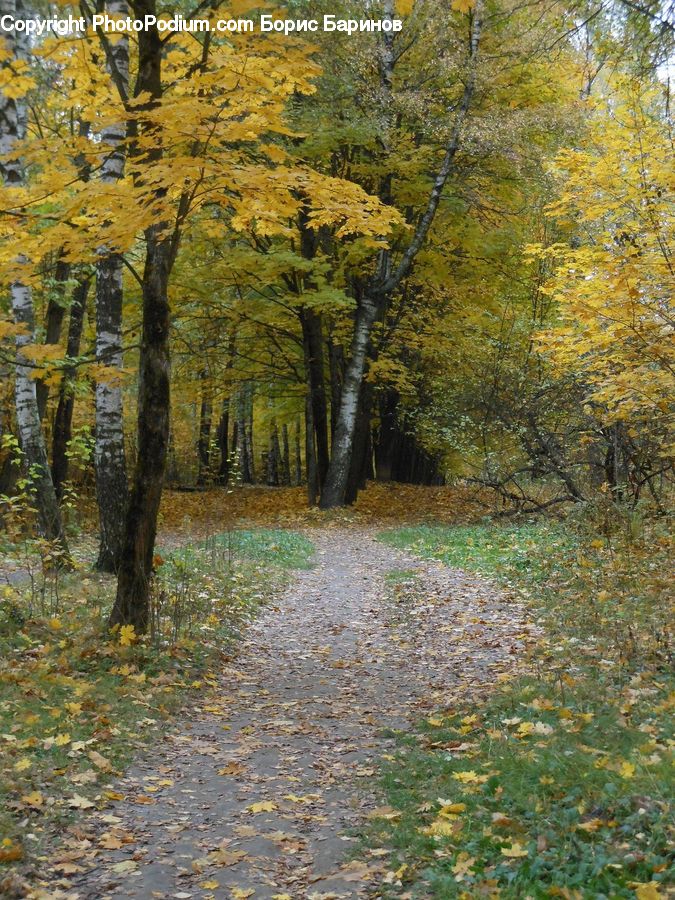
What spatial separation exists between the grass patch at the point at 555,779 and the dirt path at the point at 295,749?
1.13ft

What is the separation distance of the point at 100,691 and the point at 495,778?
3.39 metres

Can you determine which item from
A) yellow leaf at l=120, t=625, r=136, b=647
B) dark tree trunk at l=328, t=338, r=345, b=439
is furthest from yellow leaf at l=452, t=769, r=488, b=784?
dark tree trunk at l=328, t=338, r=345, b=439

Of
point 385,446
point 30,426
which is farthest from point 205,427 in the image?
point 30,426

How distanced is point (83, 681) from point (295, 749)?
74.9 inches

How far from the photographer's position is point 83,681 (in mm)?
6500

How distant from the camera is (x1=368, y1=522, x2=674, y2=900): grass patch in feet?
11.7

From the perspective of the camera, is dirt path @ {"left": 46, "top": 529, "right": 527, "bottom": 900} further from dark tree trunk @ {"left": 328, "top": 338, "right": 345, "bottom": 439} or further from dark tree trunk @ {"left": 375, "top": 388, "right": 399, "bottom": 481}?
dark tree trunk @ {"left": 375, "top": 388, "right": 399, "bottom": 481}

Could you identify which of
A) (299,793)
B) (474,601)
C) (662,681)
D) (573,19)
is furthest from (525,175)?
(299,793)

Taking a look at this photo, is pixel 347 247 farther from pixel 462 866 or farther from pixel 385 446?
pixel 462 866

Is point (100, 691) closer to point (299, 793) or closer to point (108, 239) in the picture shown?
point (299, 793)

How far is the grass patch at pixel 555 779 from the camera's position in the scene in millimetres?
3561

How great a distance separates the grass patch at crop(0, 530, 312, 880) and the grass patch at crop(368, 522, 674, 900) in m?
1.93

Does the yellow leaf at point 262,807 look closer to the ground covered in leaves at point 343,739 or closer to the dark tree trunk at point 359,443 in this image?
the ground covered in leaves at point 343,739

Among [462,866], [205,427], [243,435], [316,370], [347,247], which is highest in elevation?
[347,247]
